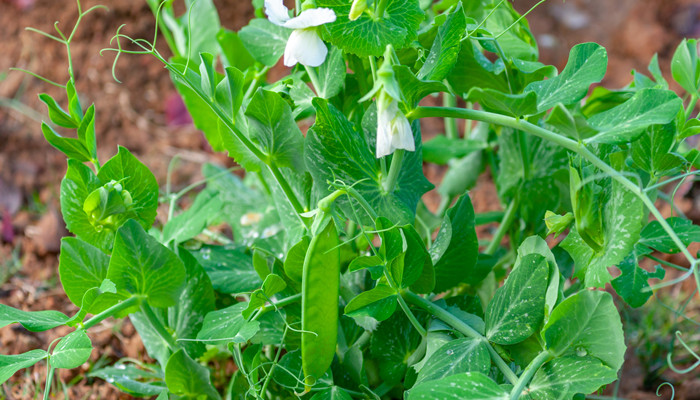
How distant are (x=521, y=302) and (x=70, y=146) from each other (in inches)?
21.6

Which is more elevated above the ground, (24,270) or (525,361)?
(525,361)

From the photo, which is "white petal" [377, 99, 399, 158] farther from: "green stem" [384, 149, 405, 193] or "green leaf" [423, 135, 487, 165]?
"green leaf" [423, 135, 487, 165]

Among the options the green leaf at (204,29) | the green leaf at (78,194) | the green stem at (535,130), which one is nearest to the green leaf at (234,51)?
the green leaf at (204,29)

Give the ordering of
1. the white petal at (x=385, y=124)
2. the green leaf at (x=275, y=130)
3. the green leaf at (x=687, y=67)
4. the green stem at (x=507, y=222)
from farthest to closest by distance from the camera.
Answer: the green stem at (x=507, y=222) → the green leaf at (x=687, y=67) → the green leaf at (x=275, y=130) → the white petal at (x=385, y=124)

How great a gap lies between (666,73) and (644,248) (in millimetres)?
1365

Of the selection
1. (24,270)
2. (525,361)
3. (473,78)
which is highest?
(473,78)

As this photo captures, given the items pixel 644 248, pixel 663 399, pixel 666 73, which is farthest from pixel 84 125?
pixel 666 73

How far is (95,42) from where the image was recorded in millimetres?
1888

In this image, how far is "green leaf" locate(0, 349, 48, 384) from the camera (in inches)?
26.2

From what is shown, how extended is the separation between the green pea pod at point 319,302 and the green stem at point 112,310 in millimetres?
211

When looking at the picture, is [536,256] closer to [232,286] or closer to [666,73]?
[232,286]

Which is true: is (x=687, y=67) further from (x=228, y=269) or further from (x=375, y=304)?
(x=228, y=269)

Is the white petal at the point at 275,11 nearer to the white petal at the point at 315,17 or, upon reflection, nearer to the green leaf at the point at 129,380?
the white petal at the point at 315,17

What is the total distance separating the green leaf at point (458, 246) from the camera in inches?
30.3
